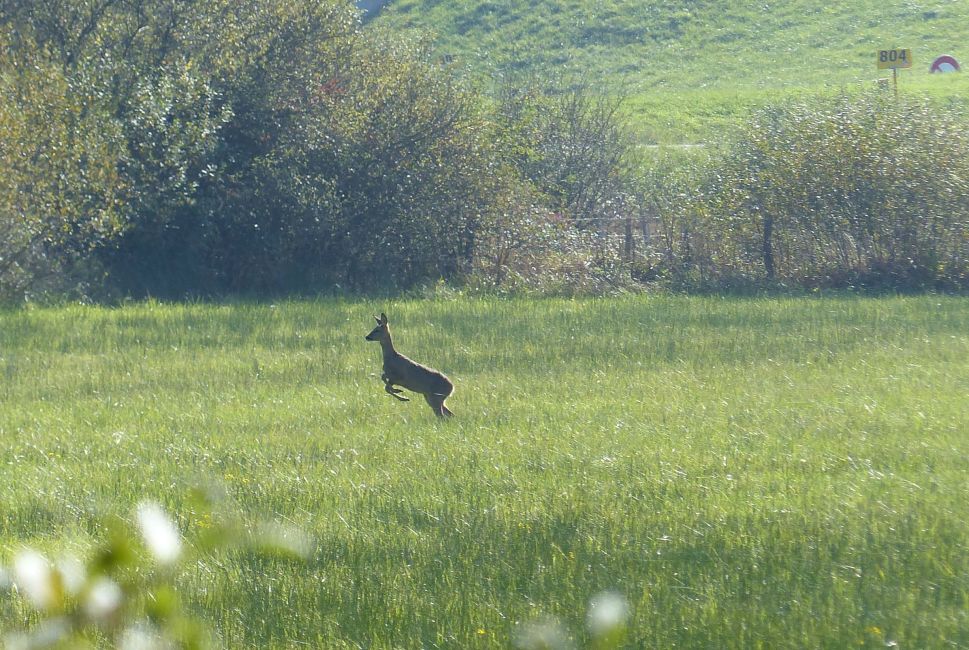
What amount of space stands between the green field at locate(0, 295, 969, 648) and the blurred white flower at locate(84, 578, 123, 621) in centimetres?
395

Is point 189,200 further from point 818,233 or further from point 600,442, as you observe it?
point 600,442

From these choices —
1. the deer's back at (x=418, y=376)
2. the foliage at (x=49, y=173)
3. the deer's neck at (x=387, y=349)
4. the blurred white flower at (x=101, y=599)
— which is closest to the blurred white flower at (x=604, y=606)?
the blurred white flower at (x=101, y=599)

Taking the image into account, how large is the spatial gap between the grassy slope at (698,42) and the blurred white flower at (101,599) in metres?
41.1

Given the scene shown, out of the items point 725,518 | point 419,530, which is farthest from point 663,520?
point 419,530

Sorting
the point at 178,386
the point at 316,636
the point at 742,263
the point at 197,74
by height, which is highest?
the point at 197,74

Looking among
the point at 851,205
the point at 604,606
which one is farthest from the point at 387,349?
the point at 851,205

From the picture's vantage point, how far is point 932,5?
56375mm

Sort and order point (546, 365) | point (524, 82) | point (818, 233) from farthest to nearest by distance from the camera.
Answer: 1. point (524, 82)
2. point (818, 233)
3. point (546, 365)

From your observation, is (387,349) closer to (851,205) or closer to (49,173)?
(49,173)

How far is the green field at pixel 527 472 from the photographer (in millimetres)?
5992

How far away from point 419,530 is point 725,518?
1922 millimetres

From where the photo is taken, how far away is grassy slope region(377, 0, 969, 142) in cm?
4612

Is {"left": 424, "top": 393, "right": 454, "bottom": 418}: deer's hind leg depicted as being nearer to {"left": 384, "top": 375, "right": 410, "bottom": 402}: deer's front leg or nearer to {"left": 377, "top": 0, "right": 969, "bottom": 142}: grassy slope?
{"left": 384, "top": 375, "right": 410, "bottom": 402}: deer's front leg

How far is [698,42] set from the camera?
178 ft
